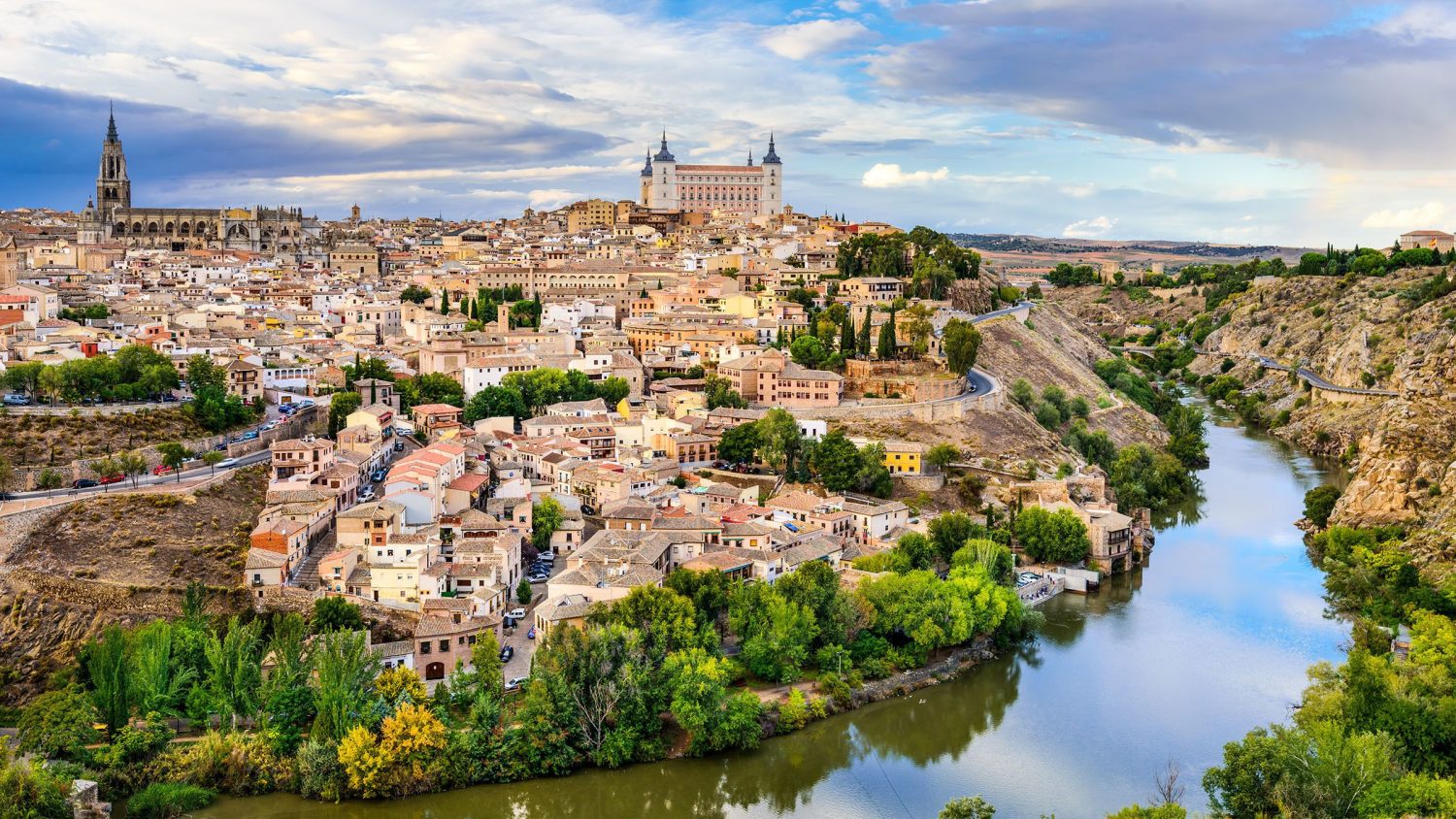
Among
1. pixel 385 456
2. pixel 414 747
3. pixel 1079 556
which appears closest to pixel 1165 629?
pixel 1079 556

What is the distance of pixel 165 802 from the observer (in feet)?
41.8

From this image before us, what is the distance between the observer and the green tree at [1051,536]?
69.7 feet

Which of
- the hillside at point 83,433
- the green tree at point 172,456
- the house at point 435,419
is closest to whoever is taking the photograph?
the hillside at point 83,433

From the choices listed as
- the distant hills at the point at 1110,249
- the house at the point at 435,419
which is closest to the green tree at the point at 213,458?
the house at the point at 435,419

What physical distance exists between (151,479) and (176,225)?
3256 cm

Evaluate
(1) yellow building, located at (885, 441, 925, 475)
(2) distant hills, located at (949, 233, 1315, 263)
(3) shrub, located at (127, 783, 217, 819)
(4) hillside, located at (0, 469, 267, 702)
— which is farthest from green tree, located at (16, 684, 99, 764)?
(2) distant hills, located at (949, 233, 1315, 263)

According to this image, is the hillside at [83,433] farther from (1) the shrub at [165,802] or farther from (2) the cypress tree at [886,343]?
(2) the cypress tree at [886,343]

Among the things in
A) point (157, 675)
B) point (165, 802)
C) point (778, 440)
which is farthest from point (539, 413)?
point (165, 802)

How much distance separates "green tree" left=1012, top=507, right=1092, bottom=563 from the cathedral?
114 feet

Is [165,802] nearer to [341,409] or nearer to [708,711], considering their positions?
[708,711]

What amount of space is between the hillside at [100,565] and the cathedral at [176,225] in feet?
100

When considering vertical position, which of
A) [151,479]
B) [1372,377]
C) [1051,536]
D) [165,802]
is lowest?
[165,802]

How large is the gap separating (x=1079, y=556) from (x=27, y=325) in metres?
20.4

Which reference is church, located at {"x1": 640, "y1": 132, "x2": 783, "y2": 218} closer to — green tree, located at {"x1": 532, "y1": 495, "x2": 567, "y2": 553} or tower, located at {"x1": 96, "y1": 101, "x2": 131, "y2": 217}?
tower, located at {"x1": 96, "y1": 101, "x2": 131, "y2": 217}
